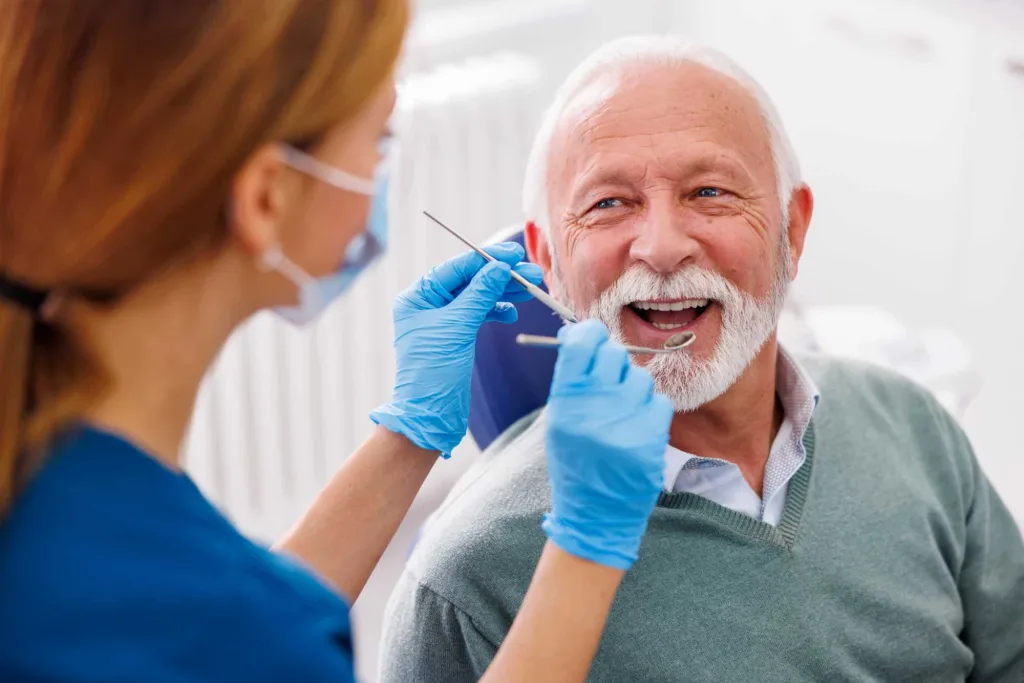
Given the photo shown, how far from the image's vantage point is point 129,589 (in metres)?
0.88

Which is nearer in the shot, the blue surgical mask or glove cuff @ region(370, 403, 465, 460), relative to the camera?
the blue surgical mask

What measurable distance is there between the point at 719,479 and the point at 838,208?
196cm

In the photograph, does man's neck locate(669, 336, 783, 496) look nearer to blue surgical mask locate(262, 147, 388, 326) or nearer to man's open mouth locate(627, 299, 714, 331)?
man's open mouth locate(627, 299, 714, 331)

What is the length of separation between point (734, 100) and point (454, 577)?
695 millimetres

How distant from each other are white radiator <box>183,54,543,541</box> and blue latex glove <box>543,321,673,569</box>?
5.15ft

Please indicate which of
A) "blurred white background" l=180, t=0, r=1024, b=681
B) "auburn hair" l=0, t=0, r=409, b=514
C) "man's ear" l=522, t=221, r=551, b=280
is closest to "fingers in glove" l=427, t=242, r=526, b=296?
"man's ear" l=522, t=221, r=551, b=280

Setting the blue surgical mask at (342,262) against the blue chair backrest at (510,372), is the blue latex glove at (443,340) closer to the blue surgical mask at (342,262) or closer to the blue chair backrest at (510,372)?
the blue chair backrest at (510,372)

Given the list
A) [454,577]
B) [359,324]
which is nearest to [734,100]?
[454,577]

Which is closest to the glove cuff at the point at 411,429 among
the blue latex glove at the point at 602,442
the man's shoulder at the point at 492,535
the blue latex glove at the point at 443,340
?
the blue latex glove at the point at 443,340

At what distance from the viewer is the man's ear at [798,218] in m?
1.61

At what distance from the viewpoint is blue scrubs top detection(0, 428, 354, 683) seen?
0.86m

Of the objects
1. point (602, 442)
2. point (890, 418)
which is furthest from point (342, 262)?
point (890, 418)

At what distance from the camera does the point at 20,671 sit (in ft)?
2.80

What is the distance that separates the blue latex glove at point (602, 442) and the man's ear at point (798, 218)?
A: 20.1 inches
